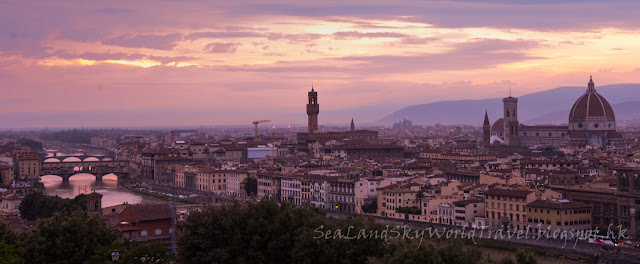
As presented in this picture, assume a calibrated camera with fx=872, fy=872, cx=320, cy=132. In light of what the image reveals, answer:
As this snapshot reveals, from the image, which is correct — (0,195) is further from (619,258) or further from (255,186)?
(619,258)

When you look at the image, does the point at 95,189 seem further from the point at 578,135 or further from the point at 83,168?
the point at 578,135

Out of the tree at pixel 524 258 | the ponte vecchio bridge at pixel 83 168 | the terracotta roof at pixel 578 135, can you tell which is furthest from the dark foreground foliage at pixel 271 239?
the terracotta roof at pixel 578 135

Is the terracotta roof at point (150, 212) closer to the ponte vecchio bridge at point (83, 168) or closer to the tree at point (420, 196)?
the tree at point (420, 196)

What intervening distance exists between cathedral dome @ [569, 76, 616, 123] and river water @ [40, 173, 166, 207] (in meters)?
38.0

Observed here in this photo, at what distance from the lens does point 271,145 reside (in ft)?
253

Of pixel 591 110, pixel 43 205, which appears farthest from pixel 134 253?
pixel 591 110

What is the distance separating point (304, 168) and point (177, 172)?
44.1 feet

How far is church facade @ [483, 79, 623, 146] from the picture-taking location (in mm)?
71625

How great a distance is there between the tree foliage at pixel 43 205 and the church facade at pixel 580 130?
46234 mm

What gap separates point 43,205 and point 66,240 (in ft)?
54.5

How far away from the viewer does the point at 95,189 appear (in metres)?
51.7

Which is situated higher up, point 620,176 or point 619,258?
point 620,176

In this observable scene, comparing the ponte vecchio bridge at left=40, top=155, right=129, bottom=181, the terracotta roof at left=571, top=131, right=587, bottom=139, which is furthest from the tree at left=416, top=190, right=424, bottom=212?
the terracotta roof at left=571, top=131, right=587, bottom=139

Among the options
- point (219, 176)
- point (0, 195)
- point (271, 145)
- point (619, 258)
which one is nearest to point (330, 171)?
point (219, 176)
